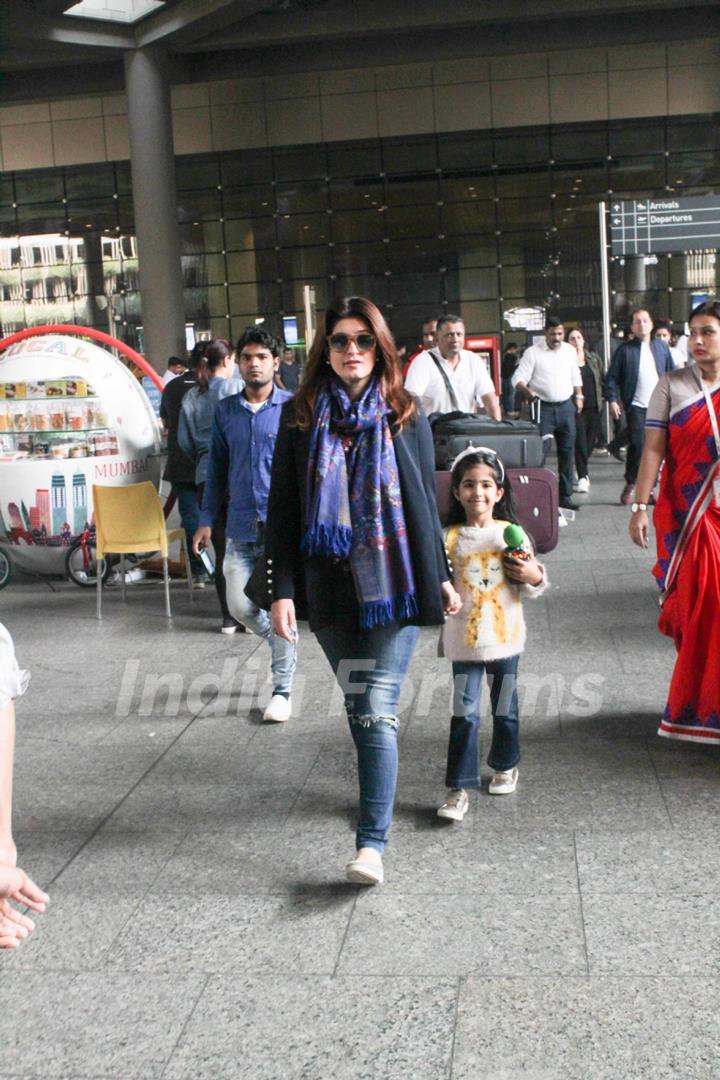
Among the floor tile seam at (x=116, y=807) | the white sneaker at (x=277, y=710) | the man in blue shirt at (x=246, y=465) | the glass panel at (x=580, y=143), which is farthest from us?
the glass panel at (x=580, y=143)

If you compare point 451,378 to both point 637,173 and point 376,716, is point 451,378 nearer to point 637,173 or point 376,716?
point 376,716

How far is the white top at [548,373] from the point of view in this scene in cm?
1340

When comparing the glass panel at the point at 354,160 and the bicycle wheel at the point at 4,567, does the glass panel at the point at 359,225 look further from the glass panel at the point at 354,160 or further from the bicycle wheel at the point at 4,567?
the bicycle wheel at the point at 4,567

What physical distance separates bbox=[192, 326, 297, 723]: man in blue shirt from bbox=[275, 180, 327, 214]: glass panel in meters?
23.6

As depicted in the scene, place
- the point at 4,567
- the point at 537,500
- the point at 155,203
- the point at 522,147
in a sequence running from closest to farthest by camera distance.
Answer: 1. the point at 537,500
2. the point at 4,567
3. the point at 155,203
4. the point at 522,147

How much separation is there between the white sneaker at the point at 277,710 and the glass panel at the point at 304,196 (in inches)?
978

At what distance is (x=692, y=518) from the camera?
5.39m

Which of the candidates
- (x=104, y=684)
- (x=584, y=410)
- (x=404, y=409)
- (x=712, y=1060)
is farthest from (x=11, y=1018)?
(x=584, y=410)

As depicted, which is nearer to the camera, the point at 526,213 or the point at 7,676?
the point at 7,676

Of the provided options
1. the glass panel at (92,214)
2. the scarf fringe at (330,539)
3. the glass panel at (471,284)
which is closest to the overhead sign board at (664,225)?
the glass panel at (471,284)

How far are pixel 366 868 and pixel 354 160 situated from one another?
2709cm

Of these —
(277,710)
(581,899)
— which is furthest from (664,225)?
(581,899)

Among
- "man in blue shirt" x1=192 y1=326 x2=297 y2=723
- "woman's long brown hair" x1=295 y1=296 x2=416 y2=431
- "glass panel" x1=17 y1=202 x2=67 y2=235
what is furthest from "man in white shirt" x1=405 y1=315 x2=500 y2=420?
"glass panel" x1=17 y1=202 x2=67 y2=235

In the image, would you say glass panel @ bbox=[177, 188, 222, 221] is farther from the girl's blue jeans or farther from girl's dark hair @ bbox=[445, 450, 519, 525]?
the girl's blue jeans
